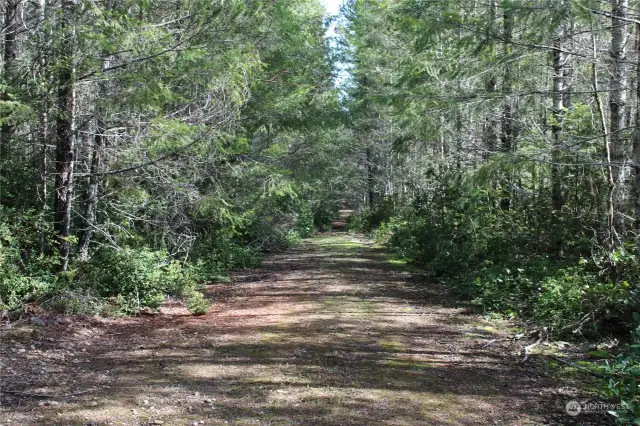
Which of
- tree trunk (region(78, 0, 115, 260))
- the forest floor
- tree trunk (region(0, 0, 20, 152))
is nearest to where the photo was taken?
the forest floor

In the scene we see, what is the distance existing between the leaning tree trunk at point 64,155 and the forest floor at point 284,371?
5.71ft

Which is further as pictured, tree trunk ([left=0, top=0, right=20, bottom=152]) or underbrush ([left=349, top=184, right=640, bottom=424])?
tree trunk ([left=0, top=0, right=20, bottom=152])

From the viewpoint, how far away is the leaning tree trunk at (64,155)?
859 cm

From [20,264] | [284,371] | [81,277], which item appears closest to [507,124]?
[284,371]

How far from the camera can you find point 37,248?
9469 millimetres

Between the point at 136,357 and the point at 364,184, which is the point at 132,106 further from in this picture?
the point at 364,184

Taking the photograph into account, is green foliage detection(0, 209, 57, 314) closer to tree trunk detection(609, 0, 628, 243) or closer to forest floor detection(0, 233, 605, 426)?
forest floor detection(0, 233, 605, 426)

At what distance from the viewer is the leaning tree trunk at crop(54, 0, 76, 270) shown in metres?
8.59

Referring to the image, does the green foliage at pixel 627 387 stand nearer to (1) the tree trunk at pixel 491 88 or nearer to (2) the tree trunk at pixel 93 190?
(1) the tree trunk at pixel 491 88

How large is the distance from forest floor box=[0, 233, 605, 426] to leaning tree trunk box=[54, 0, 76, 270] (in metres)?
1.74

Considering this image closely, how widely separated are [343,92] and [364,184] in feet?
65.3

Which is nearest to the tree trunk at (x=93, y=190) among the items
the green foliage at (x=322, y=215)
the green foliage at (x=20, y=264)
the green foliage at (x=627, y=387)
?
the green foliage at (x=20, y=264)

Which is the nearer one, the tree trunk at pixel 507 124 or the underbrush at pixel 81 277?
the underbrush at pixel 81 277

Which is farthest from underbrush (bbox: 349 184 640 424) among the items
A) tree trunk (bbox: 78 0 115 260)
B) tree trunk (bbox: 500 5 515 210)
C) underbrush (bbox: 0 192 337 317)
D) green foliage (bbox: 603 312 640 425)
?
tree trunk (bbox: 78 0 115 260)
